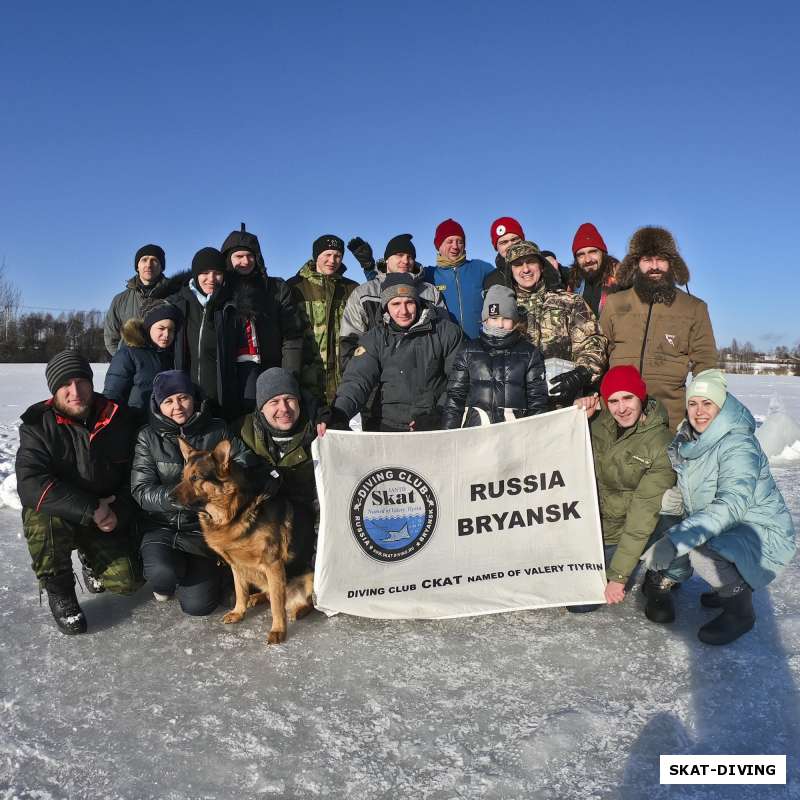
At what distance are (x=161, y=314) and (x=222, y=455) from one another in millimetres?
1433

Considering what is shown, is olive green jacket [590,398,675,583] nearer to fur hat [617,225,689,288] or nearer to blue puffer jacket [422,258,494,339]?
fur hat [617,225,689,288]

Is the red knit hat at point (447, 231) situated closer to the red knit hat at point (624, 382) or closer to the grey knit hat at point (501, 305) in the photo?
the grey knit hat at point (501, 305)

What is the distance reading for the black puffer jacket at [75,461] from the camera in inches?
133

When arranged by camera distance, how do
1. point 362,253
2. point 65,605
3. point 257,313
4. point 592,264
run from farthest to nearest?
point 362,253
point 592,264
point 257,313
point 65,605

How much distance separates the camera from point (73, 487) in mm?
3430

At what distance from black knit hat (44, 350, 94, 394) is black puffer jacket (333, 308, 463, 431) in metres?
1.46

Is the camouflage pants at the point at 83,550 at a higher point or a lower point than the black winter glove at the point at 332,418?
lower

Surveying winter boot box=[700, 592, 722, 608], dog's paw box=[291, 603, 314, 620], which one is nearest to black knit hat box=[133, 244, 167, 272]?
dog's paw box=[291, 603, 314, 620]

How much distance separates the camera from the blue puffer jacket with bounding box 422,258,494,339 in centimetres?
504

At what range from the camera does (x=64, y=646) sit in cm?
325

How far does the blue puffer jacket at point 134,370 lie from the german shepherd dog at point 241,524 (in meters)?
0.95

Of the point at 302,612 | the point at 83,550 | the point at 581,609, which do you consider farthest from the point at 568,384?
the point at 83,550

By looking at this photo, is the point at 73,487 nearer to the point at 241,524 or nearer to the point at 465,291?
the point at 241,524

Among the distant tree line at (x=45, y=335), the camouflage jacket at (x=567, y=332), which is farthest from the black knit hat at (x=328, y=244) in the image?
the distant tree line at (x=45, y=335)
